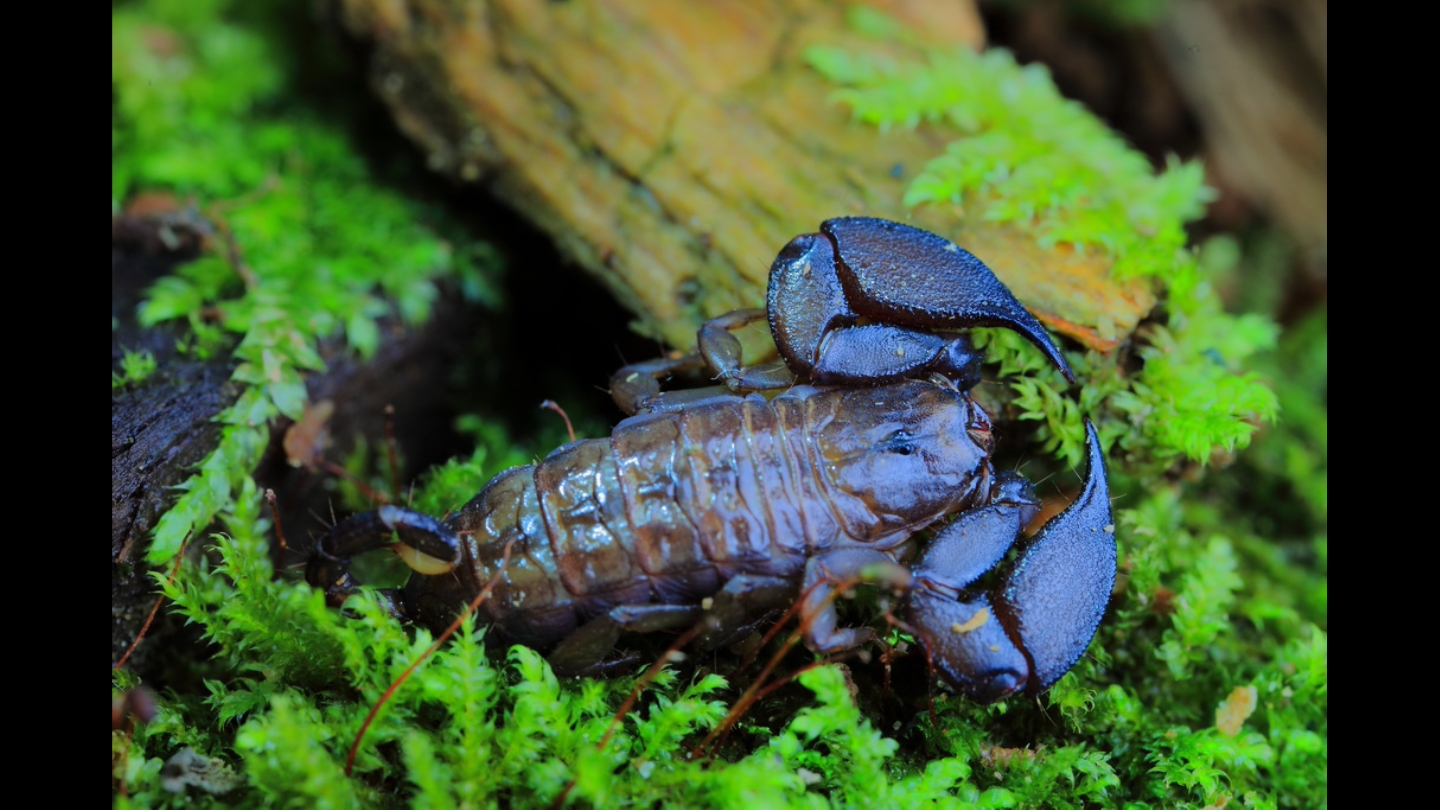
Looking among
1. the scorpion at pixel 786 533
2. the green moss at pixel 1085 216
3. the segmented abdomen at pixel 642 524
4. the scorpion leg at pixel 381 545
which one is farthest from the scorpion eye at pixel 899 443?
the scorpion leg at pixel 381 545

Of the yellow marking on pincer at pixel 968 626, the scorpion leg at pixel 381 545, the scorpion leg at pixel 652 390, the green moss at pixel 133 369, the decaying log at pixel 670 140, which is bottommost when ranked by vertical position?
the yellow marking on pincer at pixel 968 626

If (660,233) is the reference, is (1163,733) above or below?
below

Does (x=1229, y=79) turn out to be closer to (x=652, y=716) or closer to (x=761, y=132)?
(x=761, y=132)

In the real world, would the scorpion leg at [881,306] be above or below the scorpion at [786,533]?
above

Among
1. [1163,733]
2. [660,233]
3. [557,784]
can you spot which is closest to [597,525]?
[557,784]

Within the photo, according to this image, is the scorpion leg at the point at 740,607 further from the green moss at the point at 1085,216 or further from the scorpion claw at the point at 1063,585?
the green moss at the point at 1085,216

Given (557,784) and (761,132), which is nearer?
(557,784)

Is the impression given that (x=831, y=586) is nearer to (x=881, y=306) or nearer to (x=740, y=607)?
(x=740, y=607)
